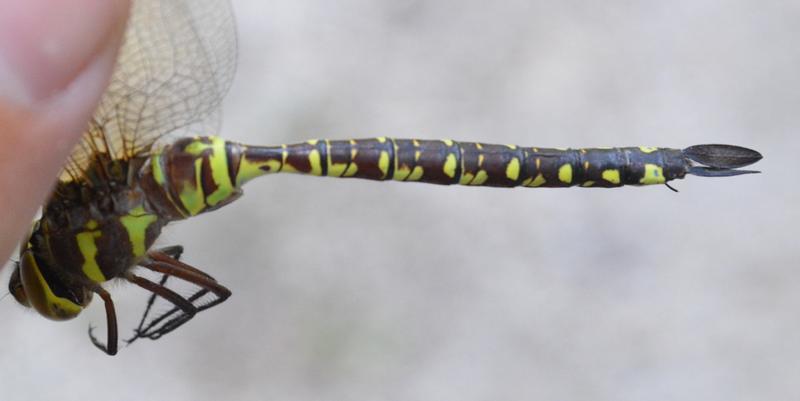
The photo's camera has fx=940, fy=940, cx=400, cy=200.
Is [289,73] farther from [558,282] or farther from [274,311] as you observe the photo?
[558,282]

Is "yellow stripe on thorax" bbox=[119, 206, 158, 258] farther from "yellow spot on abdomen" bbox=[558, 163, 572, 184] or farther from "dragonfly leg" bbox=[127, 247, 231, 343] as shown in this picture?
"yellow spot on abdomen" bbox=[558, 163, 572, 184]

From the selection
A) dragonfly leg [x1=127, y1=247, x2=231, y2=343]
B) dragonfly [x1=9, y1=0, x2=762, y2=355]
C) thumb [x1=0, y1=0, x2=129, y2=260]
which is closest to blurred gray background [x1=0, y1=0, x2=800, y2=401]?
dragonfly leg [x1=127, y1=247, x2=231, y2=343]

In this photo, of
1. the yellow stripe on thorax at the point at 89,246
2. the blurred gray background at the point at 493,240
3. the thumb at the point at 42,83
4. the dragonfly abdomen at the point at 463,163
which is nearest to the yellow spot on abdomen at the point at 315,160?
the dragonfly abdomen at the point at 463,163

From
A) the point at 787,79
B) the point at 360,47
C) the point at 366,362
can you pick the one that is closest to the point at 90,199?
the point at 366,362

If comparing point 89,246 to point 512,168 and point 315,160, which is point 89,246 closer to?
point 315,160

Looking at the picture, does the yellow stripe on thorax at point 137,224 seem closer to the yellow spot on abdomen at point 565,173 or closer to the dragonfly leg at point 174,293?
the dragonfly leg at point 174,293
